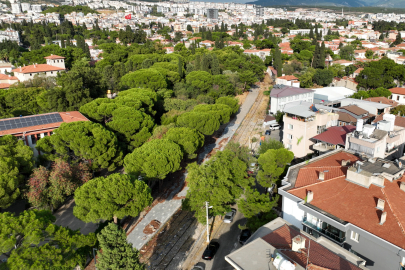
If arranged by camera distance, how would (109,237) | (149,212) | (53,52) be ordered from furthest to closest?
(53,52), (149,212), (109,237)

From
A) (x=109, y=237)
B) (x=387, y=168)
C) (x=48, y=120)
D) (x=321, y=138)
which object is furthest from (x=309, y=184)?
(x=48, y=120)

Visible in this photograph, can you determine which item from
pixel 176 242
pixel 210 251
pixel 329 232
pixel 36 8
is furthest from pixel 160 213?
pixel 36 8

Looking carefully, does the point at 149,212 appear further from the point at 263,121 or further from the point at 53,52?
the point at 53,52

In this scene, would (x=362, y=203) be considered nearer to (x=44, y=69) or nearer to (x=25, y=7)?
(x=44, y=69)

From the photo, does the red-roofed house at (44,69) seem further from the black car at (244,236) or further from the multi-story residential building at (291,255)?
the multi-story residential building at (291,255)

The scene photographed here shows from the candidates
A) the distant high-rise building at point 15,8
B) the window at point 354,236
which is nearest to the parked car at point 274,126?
the window at point 354,236
